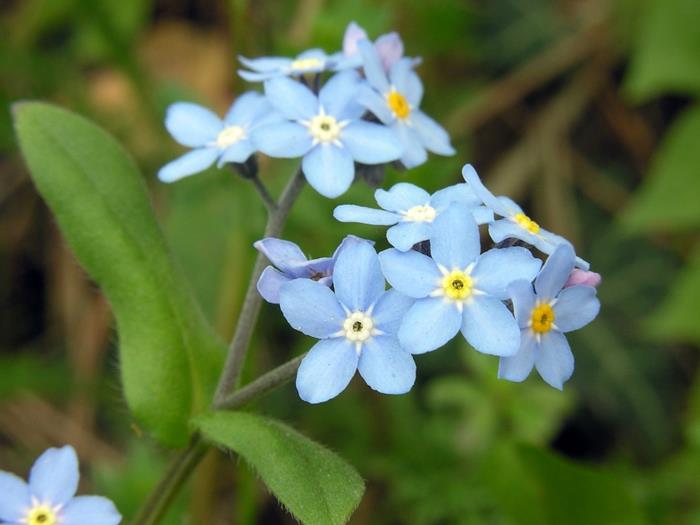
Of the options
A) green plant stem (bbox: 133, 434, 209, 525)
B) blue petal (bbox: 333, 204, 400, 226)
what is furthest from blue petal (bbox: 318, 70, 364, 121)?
green plant stem (bbox: 133, 434, 209, 525)

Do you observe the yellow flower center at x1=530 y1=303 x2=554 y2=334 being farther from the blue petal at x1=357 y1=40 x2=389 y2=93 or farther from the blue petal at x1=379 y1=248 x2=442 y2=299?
the blue petal at x1=357 y1=40 x2=389 y2=93

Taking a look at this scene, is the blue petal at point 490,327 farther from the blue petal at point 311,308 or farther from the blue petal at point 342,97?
the blue petal at point 342,97

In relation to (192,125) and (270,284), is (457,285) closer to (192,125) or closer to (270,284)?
(270,284)

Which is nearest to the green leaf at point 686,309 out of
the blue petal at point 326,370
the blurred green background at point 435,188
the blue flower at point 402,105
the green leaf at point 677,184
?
the blurred green background at point 435,188

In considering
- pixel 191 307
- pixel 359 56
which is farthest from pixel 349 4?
pixel 191 307

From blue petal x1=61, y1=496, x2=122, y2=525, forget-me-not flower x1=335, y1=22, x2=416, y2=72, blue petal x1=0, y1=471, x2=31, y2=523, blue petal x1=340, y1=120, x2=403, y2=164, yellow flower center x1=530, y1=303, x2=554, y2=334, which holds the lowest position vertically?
blue petal x1=0, y1=471, x2=31, y2=523

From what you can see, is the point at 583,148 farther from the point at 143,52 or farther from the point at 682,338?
the point at 143,52
